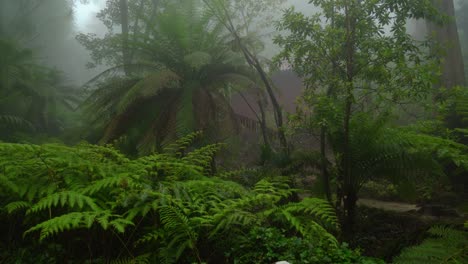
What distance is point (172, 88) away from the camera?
16.4 feet

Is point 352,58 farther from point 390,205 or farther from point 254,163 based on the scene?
point 390,205

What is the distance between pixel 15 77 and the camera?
7.93m

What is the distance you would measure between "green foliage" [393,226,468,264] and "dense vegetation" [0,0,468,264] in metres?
0.01

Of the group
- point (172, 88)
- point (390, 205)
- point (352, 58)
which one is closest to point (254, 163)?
point (172, 88)

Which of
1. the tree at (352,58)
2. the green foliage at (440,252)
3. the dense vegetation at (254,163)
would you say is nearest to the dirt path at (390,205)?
the dense vegetation at (254,163)

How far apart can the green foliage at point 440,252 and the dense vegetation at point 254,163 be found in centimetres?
1

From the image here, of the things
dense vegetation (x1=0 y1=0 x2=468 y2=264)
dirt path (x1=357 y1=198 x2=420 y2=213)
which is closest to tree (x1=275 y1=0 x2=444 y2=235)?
dense vegetation (x1=0 y1=0 x2=468 y2=264)

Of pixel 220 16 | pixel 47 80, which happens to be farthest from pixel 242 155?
pixel 47 80

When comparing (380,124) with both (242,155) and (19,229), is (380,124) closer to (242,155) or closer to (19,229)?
(19,229)

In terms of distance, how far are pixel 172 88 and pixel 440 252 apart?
369cm

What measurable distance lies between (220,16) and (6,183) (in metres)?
4.09

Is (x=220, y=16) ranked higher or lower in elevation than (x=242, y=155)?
higher

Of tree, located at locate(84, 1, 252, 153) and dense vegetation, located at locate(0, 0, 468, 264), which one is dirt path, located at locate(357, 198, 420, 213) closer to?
dense vegetation, located at locate(0, 0, 468, 264)

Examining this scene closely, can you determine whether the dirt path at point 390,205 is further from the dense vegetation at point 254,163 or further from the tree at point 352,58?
the tree at point 352,58
